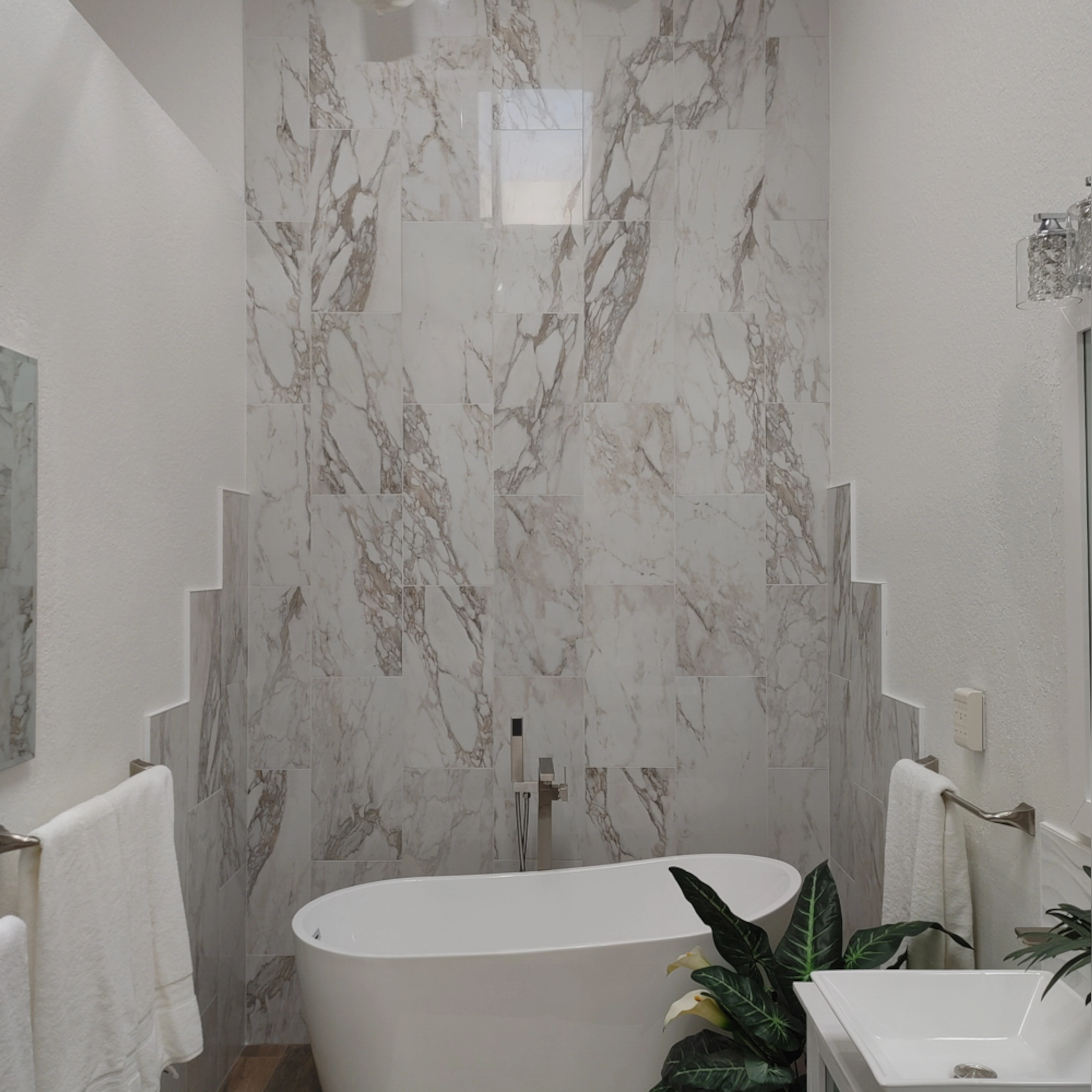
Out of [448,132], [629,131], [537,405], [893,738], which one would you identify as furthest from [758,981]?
[448,132]

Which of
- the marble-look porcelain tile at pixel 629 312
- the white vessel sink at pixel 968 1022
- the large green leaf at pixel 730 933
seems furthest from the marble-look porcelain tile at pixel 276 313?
the white vessel sink at pixel 968 1022

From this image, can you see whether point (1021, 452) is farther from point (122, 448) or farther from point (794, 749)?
point (122, 448)

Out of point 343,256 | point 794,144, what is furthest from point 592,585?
point 794,144

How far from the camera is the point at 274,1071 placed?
2.76 metres

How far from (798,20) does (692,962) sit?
288 centimetres

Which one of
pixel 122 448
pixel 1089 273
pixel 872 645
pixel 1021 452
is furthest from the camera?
pixel 872 645

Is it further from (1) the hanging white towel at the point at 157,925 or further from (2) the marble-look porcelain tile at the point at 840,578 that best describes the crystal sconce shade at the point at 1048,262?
(1) the hanging white towel at the point at 157,925

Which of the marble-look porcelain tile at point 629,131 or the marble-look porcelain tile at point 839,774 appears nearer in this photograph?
the marble-look porcelain tile at point 839,774

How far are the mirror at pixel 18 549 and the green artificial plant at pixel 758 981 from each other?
1.37m

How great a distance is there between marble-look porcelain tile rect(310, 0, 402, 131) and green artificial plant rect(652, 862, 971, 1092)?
92.9 inches

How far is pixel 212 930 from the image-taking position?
260 cm

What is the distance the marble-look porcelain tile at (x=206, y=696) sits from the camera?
7.98 feet

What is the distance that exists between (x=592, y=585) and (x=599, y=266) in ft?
3.45

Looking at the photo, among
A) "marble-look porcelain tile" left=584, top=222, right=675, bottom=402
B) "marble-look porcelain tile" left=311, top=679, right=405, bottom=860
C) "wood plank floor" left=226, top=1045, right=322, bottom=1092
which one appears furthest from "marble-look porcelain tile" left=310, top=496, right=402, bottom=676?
"wood plank floor" left=226, top=1045, right=322, bottom=1092
